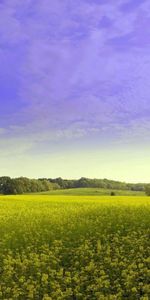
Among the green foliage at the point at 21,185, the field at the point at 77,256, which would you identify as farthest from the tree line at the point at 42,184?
the field at the point at 77,256

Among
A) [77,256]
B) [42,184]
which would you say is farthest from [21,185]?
[77,256]

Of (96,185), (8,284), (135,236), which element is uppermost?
(96,185)

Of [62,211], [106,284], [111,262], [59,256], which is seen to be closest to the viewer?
[106,284]

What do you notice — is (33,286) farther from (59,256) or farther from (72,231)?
(72,231)

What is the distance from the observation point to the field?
1473 centimetres

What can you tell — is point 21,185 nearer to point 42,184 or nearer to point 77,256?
point 42,184

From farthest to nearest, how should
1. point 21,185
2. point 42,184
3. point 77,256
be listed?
1. point 42,184
2. point 21,185
3. point 77,256

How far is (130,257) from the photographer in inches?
Answer: 671

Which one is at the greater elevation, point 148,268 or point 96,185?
point 96,185

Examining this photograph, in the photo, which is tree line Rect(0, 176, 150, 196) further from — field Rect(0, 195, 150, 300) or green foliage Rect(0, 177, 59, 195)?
field Rect(0, 195, 150, 300)

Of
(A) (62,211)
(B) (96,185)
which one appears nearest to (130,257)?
(A) (62,211)

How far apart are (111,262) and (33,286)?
2921mm

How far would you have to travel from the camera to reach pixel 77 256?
17375 millimetres

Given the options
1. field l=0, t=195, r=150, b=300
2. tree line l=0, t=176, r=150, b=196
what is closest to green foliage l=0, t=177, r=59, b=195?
tree line l=0, t=176, r=150, b=196
